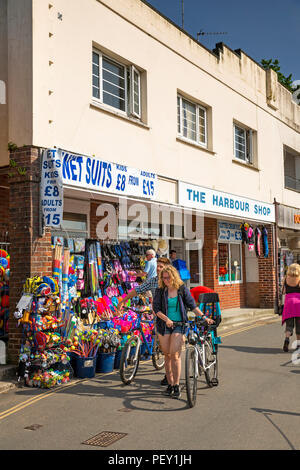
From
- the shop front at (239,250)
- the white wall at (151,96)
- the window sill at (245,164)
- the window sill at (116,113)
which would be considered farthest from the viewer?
the window sill at (245,164)

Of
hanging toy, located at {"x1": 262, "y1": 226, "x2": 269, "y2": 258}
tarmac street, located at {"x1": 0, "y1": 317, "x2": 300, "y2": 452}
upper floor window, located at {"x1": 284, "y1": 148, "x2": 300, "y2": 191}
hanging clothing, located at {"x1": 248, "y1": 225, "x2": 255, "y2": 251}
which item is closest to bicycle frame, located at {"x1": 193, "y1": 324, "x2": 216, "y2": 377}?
tarmac street, located at {"x1": 0, "y1": 317, "x2": 300, "y2": 452}

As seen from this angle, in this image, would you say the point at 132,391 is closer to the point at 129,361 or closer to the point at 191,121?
the point at 129,361

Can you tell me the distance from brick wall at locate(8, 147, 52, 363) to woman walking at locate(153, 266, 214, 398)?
7.82 feet

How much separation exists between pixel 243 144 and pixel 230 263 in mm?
4156

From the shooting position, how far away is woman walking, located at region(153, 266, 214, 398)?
6586 millimetres

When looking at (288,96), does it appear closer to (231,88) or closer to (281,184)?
(281,184)

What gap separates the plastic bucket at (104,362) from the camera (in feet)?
26.7

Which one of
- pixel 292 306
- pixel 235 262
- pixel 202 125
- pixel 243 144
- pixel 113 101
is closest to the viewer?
pixel 292 306

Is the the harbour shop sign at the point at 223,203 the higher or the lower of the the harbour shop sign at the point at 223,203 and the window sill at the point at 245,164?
the lower

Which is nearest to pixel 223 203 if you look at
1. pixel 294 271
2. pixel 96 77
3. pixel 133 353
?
pixel 294 271

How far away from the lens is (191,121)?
13.6 metres

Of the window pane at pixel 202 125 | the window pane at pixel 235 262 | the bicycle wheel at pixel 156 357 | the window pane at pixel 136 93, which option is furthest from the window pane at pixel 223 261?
the bicycle wheel at pixel 156 357

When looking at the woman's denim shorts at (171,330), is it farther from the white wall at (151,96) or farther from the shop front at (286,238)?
the shop front at (286,238)

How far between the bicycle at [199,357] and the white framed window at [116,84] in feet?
17.7
